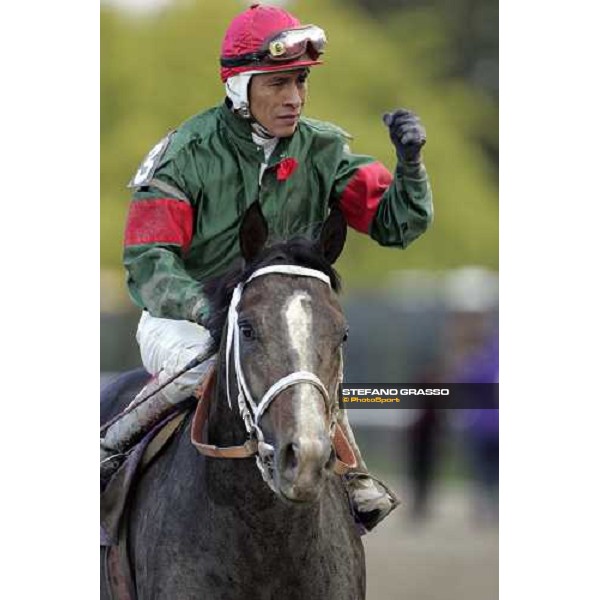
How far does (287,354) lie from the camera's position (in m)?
3.27

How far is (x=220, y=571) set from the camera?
3656mm

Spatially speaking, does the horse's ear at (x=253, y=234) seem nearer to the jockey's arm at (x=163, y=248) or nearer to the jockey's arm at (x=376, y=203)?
the jockey's arm at (x=163, y=248)

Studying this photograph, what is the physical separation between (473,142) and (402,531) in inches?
88.2

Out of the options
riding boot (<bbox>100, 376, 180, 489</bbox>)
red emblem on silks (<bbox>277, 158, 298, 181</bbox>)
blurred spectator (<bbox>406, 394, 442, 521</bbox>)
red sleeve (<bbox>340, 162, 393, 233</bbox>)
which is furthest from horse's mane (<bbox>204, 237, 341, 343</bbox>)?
blurred spectator (<bbox>406, 394, 442, 521</bbox>)

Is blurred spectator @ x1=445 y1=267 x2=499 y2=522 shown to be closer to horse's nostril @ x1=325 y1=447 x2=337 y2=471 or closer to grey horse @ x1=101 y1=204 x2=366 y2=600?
grey horse @ x1=101 y1=204 x2=366 y2=600

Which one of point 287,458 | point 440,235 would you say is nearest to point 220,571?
point 287,458

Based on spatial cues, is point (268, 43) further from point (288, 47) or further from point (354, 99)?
point (354, 99)

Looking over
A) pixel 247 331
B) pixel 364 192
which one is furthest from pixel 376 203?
pixel 247 331

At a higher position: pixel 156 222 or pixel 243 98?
pixel 243 98

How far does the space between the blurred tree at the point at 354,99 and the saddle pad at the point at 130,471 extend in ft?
10.6

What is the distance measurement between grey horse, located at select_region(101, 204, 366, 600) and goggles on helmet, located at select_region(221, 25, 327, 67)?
71 cm

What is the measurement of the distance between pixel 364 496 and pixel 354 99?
3.93m

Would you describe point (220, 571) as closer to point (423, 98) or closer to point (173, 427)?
point (173, 427)

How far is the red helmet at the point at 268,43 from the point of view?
4.09 meters
